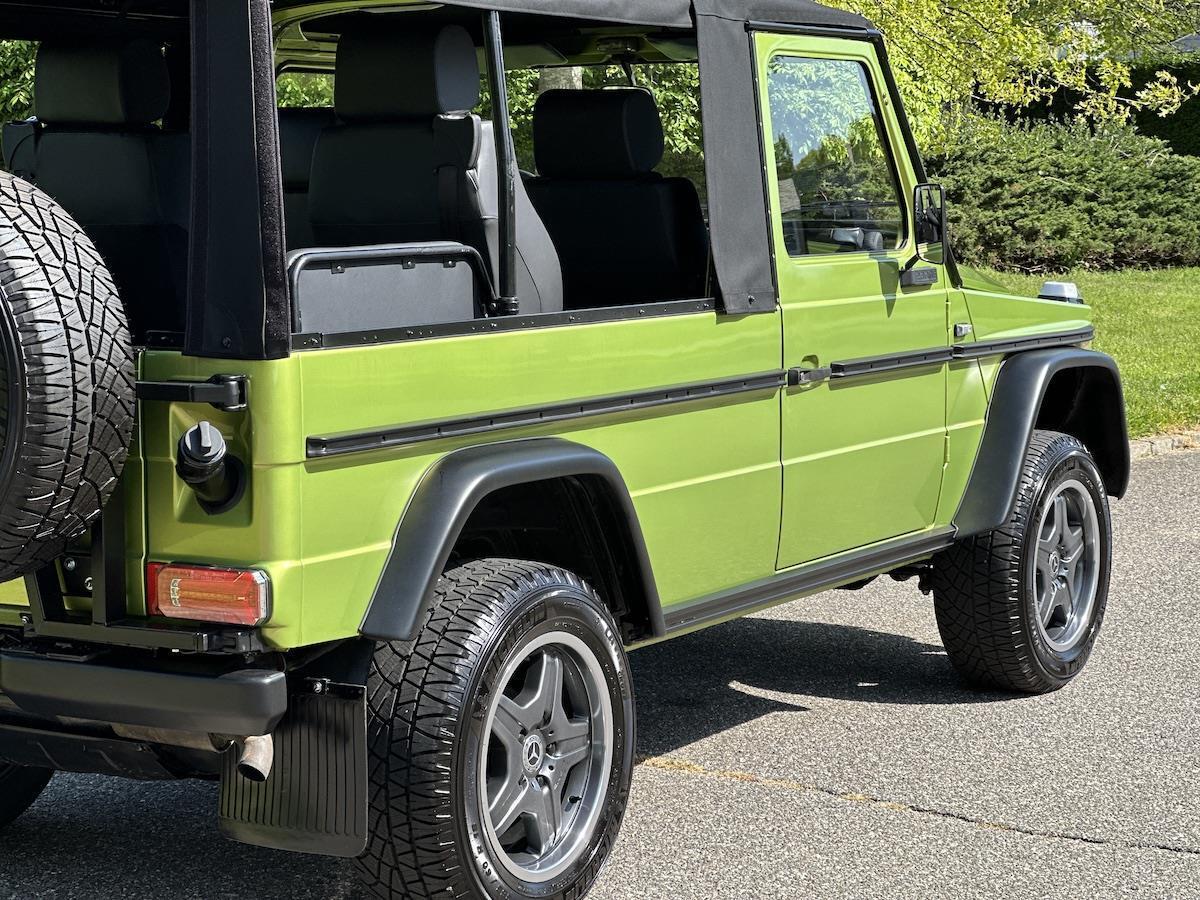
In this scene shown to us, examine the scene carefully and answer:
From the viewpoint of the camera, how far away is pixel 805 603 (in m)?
7.18

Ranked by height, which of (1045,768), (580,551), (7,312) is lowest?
(1045,768)

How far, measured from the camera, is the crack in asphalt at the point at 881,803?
14.3 feet

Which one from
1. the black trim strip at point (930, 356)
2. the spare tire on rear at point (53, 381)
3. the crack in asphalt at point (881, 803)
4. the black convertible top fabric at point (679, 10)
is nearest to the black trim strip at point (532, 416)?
the black trim strip at point (930, 356)

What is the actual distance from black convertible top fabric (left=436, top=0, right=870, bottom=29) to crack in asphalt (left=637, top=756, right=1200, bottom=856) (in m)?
2.11

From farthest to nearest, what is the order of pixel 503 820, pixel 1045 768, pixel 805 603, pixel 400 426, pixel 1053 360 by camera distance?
1. pixel 805 603
2. pixel 1053 360
3. pixel 1045 768
4. pixel 503 820
5. pixel 400 426

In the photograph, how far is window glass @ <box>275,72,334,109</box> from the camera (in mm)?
6059

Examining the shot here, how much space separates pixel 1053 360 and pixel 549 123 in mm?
1919

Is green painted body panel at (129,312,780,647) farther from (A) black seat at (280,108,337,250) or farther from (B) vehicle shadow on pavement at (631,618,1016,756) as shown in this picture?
(A) black seat at (280,108,337,250)

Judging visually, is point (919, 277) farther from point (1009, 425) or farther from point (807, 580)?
point (807, 580)

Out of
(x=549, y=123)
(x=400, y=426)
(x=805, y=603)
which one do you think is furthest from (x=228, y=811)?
(x=805, y=603)

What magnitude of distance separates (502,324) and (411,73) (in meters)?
0.73

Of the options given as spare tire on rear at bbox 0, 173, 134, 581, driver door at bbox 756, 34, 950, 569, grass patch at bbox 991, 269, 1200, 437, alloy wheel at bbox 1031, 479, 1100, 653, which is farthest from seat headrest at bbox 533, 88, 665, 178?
grass patch at bbox 991, 269, 1200, 437

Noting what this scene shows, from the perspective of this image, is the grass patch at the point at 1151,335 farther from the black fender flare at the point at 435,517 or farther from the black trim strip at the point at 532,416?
the black fender flare at the point at 435,517

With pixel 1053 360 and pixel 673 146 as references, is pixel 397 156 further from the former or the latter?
pixel 1053 360
